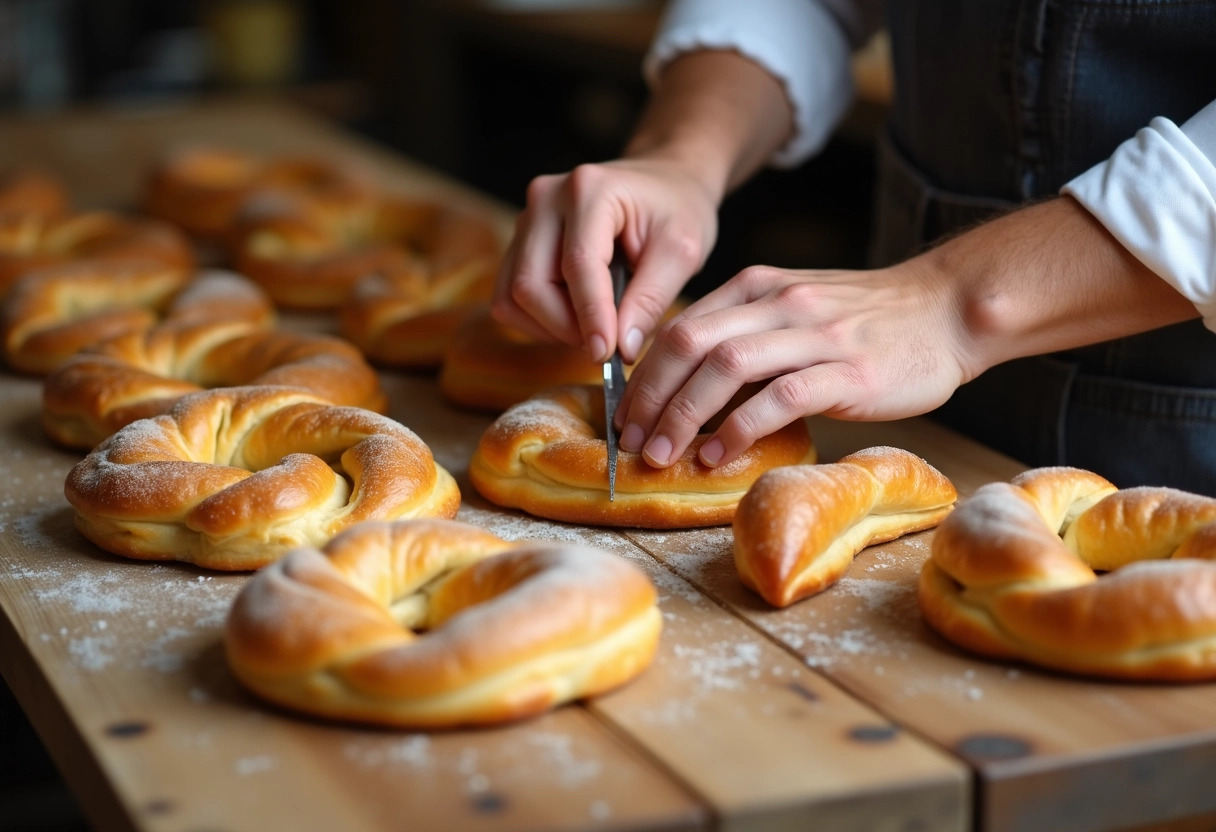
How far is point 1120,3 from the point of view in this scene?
1724mm

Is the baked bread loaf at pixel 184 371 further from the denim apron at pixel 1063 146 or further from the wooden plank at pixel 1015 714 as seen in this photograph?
the denim apron at pixel 1063 146

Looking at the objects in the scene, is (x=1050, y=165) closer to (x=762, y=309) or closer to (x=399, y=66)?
(x=762, y=309)

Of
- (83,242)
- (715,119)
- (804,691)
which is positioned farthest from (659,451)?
(83,242)

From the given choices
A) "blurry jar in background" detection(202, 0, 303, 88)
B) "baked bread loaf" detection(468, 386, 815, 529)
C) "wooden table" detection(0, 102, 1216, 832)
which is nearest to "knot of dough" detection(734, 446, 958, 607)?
"wooden table" detection(0, 102, 1216, 832)

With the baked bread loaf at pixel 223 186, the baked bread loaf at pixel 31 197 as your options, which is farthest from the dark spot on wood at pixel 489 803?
the baked bread loaf at pixel 31 197

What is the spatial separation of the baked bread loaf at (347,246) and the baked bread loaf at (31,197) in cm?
59

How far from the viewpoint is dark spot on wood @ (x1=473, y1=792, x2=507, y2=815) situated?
3.43 feet

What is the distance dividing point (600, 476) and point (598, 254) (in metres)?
0.37

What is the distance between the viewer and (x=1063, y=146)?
1.88 m

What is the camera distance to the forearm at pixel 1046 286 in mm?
1594

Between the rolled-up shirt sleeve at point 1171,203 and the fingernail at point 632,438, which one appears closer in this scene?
the rolled-up shirt sleeve at point 1171,203

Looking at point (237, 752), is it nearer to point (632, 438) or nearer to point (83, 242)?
point (632, 438)

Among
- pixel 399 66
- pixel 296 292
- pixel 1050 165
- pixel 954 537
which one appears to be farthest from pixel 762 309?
pixel 399 66

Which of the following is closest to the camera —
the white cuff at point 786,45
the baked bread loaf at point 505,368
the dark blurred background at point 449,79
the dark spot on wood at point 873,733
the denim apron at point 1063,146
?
the dark spot on wood at point 873,733
